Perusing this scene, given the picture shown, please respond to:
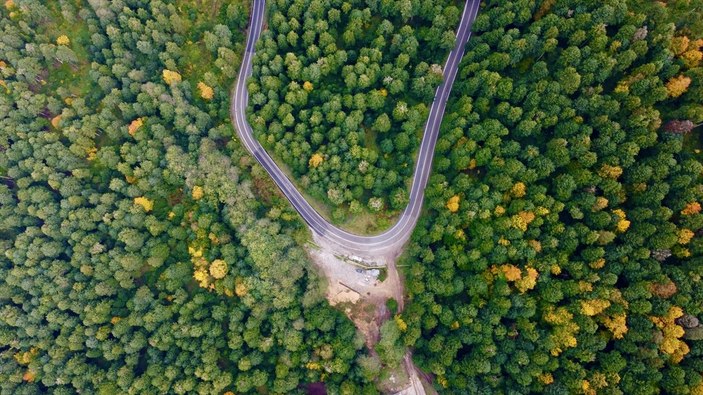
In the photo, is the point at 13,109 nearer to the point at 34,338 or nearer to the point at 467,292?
the point at 34,338

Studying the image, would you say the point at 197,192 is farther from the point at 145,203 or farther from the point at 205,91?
the point at 205,91

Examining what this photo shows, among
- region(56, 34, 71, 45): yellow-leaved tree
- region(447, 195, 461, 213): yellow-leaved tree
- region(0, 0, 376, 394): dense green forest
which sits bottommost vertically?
region(0, 0, 376, 394): dense green forest

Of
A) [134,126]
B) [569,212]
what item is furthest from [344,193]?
[134,126]

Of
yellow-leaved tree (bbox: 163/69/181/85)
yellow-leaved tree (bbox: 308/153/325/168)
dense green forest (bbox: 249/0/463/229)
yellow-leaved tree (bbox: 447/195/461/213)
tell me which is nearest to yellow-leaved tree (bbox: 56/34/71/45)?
yellow-leaved tree (bbox: 163/69/181/85)

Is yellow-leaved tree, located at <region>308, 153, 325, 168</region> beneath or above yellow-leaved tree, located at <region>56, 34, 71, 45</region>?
above

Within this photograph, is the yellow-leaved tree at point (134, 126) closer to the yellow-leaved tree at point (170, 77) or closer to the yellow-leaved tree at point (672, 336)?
the yellow-leaved tree at point (170, 77)

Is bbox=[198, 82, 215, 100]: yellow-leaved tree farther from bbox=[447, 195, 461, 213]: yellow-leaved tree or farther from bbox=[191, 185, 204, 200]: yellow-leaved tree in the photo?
bbox=[447, 195, 461, 213]: yellow-leaved tree

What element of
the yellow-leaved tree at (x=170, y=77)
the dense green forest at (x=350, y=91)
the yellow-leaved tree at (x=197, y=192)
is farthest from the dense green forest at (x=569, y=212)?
the yellow-leaved tree at (x=170, y=77)

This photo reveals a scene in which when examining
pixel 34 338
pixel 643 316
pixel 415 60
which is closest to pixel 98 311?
pixel 34 338
